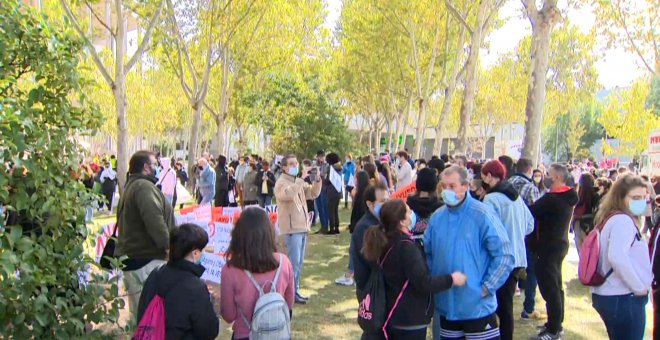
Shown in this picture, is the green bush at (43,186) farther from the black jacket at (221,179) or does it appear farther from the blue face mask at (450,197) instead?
the black jacket at (221,179)

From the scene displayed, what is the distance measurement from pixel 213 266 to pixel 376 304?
14.1 feet

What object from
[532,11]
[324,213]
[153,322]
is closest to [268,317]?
[153,322]

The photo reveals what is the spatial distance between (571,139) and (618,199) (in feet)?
206

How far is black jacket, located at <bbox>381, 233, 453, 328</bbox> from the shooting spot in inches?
152

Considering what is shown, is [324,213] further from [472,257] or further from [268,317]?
[268,317]

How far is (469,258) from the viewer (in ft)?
13.4

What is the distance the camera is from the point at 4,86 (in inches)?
116

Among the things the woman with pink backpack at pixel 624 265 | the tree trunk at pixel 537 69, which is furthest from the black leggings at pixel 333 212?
the woman with pink backpack at pixel 624 265

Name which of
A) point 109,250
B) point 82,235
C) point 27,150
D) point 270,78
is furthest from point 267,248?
point 270,78

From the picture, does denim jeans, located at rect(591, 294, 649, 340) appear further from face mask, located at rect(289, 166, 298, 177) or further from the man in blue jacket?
face mask, located at rect(289, 166, 298, 177)

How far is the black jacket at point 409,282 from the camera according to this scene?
12.7ft

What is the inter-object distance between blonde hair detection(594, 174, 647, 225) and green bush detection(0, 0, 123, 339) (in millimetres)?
3563

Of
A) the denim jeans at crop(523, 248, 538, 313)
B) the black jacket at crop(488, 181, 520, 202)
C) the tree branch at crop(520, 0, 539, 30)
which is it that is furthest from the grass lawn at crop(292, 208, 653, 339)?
the tree branch at crop(520, 0, 539, 30)

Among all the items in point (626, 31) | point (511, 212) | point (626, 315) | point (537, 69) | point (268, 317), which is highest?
point (626, 31)
